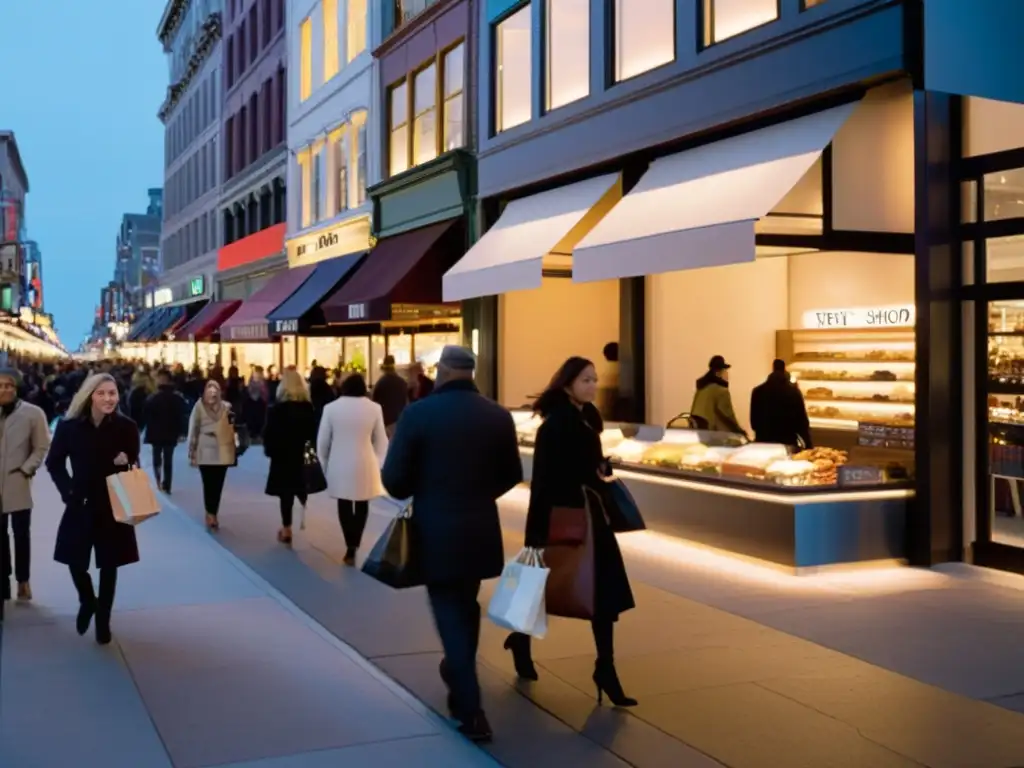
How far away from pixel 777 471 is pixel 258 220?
27745 mm

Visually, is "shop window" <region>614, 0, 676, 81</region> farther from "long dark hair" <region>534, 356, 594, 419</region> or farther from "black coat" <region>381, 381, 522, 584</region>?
"black coat" <region>381, 381, 522, 584</region>

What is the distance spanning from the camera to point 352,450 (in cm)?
1087

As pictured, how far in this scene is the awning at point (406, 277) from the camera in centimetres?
2005

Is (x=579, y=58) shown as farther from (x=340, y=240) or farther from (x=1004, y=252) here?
(x=340, y=240)

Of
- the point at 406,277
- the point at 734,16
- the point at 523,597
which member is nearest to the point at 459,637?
the point at 523,597

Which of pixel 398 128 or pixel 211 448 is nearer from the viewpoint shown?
A: pixel 211 448

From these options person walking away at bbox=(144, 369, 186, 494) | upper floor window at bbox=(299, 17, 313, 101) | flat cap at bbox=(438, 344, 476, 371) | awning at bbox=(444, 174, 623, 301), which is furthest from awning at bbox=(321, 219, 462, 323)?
flat cap at bbox=(438, 344, 476, 371)

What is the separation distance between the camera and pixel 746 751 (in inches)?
220

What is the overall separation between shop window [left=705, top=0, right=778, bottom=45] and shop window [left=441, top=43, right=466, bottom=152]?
7360mm

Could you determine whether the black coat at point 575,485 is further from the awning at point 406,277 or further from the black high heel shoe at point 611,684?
the awning at point 406,277

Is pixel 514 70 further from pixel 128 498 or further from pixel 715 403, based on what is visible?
pixel 128 498

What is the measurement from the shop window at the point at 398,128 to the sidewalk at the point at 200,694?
14339mm

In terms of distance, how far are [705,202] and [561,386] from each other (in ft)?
20.1

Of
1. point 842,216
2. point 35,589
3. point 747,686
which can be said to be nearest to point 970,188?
point 842,216
